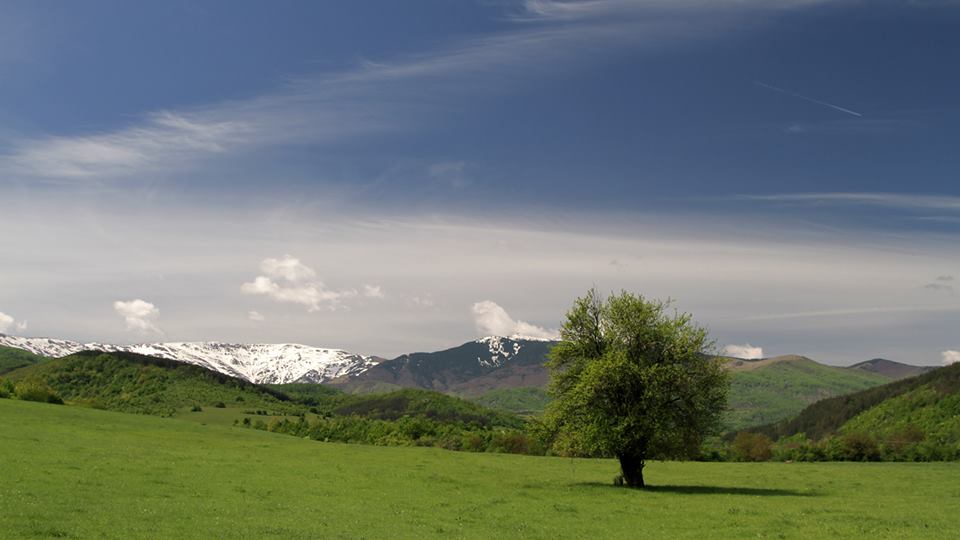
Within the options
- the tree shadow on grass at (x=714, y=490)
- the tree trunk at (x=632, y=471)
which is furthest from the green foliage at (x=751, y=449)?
the tree trunk at (x=632, y=471)

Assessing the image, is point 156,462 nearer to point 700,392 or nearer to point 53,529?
point 53,529

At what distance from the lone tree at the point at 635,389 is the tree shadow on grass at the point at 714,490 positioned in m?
3.01

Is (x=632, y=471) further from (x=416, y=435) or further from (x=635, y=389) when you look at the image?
(x=416, y=435)

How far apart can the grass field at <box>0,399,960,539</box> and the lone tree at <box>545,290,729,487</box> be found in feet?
13.5

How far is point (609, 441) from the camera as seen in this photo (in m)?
56.1

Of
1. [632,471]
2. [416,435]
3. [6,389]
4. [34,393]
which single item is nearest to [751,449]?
[416,435]

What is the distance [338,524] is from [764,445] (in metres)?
106

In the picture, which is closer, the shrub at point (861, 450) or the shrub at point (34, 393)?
the shrub at point (861, 450)

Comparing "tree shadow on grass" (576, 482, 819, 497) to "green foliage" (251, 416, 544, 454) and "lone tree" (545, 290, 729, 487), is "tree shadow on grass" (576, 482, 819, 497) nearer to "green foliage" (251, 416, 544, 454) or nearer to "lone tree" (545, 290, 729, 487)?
"lone tree" (545, 290, 729, 487)

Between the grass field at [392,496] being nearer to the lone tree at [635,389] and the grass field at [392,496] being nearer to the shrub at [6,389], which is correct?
the lone tree at [635,389]

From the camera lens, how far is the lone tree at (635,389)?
56125mm

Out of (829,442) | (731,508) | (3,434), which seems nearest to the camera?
(731,508)

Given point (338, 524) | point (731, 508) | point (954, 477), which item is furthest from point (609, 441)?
point (954, 477)

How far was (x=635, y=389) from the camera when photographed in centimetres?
5756
